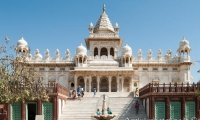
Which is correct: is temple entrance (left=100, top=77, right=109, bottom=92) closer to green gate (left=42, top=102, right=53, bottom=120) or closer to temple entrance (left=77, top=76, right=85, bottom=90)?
temple entrance (left=77, top=76, right=85, bottom=90)

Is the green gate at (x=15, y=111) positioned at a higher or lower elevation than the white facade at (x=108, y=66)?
lower

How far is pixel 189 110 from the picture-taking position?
2841cm

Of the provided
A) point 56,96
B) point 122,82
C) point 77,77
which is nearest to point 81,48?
point 77,77

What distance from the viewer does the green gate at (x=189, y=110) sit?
92.8 feet

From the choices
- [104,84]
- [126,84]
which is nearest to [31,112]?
[104,84]

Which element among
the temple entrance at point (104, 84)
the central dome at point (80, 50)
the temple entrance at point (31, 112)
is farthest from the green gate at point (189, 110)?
the central dome at point (80, 50)

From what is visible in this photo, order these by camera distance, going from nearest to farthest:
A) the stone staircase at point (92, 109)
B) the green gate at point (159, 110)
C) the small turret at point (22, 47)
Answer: the green gate at point (159, 110), the stone staircase at point (92, 109), the small turret at point (22, 47)

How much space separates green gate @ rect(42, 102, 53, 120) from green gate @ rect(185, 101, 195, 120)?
12.4 meters

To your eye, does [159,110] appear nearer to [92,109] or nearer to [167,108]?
[167,108]

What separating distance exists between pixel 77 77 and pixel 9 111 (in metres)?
19.5

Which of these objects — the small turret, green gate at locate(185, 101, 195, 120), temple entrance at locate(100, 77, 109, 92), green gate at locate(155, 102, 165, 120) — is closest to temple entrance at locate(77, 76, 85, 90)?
temple entrance at locate(100, 77, 109, 92)

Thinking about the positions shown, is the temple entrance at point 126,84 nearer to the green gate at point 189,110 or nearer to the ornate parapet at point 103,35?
the ornate parapet at point 103,35

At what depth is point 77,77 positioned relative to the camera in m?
46.2

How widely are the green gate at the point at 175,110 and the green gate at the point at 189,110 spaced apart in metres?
0.67
